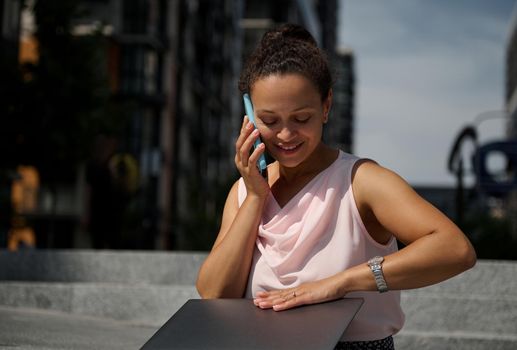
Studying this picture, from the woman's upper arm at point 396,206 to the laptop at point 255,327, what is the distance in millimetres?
251

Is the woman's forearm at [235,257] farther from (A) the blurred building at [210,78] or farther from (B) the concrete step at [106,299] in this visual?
(A) the blurred building at [210,78]

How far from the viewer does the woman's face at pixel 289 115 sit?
7.98 feet

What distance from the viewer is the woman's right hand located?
2.54m

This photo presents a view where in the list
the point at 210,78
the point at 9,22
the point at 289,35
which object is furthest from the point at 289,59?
the point at 210,78

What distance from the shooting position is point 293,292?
236 centimetres

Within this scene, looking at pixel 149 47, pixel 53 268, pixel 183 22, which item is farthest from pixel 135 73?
pixel 53 268

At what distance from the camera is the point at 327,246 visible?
246cm

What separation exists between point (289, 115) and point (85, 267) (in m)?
5.06

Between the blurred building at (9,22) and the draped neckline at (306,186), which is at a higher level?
the blurred building at (9,22)

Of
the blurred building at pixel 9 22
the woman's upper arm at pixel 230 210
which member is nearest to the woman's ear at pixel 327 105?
the woman's upper arm at pixel 230 210

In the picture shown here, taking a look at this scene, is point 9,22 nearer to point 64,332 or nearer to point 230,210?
point 64,332

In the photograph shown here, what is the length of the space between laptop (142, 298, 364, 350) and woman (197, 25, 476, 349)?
2.1 inches

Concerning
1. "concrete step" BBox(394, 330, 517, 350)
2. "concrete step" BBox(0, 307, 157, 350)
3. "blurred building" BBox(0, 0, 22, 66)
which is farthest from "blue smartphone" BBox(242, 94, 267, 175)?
"blurred building" BBox(0, 0, 22, 66)

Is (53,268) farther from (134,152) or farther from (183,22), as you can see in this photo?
(183,22)
